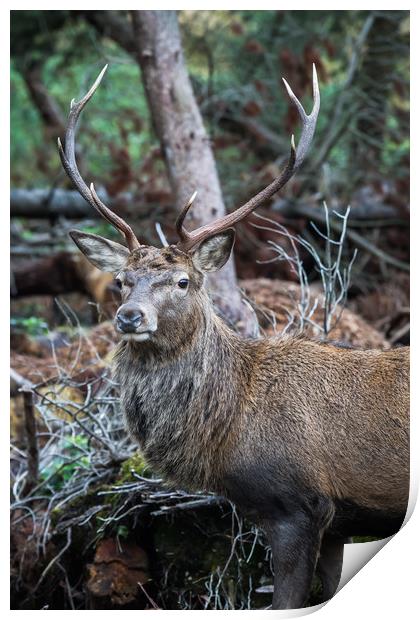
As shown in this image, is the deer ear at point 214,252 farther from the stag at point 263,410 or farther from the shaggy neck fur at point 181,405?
the shaggy neck fur at point 181,405

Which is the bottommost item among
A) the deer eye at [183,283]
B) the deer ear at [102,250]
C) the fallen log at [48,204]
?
the deer eye at [183,283]

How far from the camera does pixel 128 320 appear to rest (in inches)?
137

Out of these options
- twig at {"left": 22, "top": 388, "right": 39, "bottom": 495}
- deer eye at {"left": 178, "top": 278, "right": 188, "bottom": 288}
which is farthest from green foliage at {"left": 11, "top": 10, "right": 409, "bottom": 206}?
deer eye at {"left": 178, "top": 278, "right": 188, "bottom": 288}

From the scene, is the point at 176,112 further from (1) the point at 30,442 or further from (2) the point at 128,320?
(2) the point at 128,320

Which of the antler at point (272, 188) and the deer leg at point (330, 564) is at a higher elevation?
the antler at point (272, 188)

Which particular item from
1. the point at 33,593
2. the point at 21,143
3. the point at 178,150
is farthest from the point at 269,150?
the point at 33,593

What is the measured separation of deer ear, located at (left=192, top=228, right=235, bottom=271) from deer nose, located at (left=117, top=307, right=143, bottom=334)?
0.56 metres

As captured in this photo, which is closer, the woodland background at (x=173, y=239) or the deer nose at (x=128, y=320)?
the deer nose at (x=128, y=320)

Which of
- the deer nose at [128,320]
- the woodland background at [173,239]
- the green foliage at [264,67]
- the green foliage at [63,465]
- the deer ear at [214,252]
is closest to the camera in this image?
the deer nose at [128,320]

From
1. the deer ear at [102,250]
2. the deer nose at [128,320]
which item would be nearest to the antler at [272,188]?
the deer ear at [102,250]

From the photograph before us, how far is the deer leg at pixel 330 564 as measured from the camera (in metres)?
3.82

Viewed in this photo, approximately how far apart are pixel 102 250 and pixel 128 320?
0.70m

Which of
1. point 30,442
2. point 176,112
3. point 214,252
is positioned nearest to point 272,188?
point 214,252
